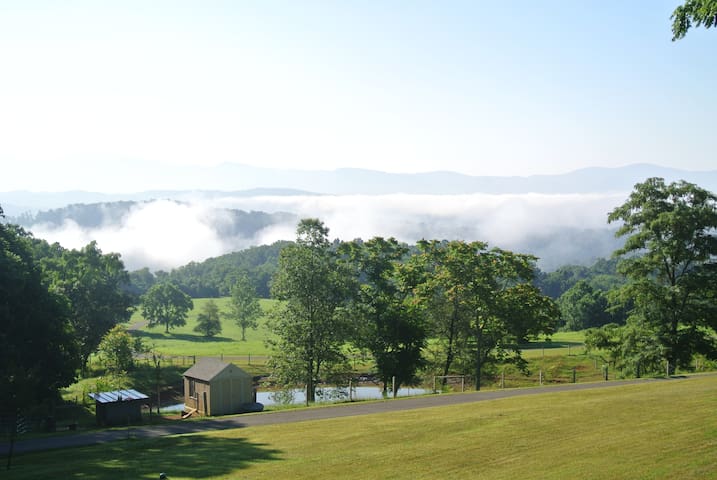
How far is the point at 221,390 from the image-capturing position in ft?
153

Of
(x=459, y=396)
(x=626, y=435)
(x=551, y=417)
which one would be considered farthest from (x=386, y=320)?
(x=626, y=435)

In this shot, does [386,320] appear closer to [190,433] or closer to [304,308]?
[304,308]

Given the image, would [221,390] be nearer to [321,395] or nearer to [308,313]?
[321,395]

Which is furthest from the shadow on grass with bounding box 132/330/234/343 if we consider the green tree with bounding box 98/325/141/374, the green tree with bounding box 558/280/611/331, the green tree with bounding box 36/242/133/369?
the green tree with bounding box 558/280/611/331

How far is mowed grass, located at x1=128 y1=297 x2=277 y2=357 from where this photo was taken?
10044 centimetres

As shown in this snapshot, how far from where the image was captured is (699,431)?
72.3 ft

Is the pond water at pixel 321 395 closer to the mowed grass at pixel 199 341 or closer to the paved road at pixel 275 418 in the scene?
the paved road at pixel 275 418

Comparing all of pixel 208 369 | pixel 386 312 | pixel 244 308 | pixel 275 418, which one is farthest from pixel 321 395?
pixel 244 308

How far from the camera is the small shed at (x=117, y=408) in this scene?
4197 centimetres

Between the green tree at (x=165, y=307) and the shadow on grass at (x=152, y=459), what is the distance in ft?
373

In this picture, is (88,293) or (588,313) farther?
(588,313)

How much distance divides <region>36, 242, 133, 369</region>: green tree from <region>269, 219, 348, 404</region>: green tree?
36.6 metres

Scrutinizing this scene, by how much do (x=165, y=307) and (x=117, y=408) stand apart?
10119 cm

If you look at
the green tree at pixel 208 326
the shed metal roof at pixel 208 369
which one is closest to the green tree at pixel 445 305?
the shed metal roof at pixel 208 369
